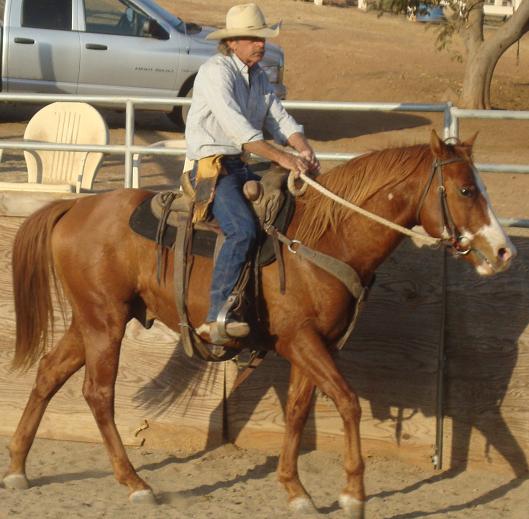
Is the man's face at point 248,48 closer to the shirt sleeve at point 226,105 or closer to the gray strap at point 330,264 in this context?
the shirt sleeve at point 226,105

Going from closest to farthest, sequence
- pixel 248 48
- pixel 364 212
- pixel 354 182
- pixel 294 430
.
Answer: pixel 364 212 → pixel 354 182 → pixel 248 48 → pixel 294 430

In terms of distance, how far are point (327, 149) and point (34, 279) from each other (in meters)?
10.3

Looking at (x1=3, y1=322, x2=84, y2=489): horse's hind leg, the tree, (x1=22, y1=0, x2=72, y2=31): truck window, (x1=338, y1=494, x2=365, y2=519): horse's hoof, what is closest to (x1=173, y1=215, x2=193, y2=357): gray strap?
(x1=3, y1=322, x2=84, y2=489): horse's hind leg

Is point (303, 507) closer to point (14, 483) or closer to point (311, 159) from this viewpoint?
point (14, 483)

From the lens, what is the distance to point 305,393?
6004mm

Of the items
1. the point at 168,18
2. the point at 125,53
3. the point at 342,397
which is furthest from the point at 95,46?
the point at 342,397

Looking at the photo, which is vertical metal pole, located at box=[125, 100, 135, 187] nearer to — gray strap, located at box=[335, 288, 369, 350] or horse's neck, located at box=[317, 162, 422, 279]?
horse's neck, located at box=[317, 162, 422, 279]

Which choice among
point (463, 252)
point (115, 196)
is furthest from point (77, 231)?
point (463, 252)

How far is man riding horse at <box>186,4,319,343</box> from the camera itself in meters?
5.62

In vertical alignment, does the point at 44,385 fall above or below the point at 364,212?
below

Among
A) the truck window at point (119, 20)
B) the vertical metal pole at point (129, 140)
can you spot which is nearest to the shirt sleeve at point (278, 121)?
the vertical metal pole at point (129, 140)

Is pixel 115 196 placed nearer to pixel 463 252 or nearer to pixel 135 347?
pixel 135 347

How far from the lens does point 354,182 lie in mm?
5645

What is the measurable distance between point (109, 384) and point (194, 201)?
1182 millimetres
